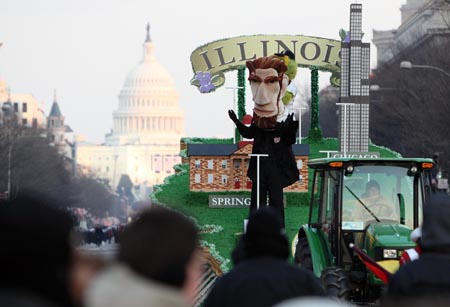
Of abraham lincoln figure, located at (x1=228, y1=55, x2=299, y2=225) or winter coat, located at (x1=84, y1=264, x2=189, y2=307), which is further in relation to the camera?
abraham lincoln figure, located at (x1=228, y1=55, x2=299, y2=225)

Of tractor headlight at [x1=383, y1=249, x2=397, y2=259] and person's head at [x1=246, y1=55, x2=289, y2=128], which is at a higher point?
person's head at [x1=246, y1=55, x2=289, y2=128]

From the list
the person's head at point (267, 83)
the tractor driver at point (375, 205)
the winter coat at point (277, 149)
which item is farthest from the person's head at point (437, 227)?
the person's head at point (267, 83)

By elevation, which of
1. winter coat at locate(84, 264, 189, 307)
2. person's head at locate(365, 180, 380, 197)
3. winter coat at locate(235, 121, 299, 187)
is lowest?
winter coat at locate(84, 264, 189, 307)

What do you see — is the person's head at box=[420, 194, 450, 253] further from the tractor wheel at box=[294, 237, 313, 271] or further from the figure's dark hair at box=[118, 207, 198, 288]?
the tractor wheel at box=[294, 237, 313, 271]

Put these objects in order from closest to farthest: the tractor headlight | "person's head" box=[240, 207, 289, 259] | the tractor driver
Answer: "person's head" box=[240, 207, 289, 259] → the tractor headlight → the tractor driver

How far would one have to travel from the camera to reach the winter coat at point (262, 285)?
796 cm

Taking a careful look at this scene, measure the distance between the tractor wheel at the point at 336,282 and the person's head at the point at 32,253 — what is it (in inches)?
413

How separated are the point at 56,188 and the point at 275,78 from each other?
6986 centimetres

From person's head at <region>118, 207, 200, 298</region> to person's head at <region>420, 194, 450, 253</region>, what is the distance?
6.67ft

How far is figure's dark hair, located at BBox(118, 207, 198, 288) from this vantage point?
5.91 m

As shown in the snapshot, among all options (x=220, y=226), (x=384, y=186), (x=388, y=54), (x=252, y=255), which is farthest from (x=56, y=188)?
(x=252, y=255)

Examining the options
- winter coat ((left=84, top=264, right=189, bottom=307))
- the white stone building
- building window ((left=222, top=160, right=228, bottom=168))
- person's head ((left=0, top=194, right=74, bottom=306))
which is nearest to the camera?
person's head ((left=0, top=194, right=74, bottom=306))

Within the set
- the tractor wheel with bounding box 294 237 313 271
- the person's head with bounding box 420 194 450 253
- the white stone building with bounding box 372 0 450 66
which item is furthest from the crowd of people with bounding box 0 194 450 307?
the white stone building with bounding box 372 0 450 66

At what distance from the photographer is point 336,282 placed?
16.2 m
